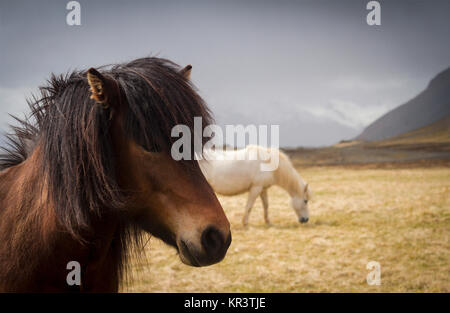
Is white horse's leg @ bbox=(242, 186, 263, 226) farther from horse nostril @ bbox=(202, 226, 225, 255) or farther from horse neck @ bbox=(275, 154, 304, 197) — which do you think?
horse nostril @ bbox=(202, 226, 225, 255)

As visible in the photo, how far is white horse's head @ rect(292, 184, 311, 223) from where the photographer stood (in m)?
8.04

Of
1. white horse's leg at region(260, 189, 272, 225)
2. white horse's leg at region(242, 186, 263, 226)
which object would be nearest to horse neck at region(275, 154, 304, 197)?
white horse's leg at region(260, 189, 272, 225)

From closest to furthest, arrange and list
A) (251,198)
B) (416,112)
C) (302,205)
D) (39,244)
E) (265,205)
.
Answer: (39,244)
(302,205)
(251,198)
(265,205)
(416,112)

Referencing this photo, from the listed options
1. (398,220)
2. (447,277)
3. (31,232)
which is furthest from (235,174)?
(31,232)

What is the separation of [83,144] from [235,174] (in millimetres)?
7013

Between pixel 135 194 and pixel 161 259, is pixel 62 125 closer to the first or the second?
pixel 135 194

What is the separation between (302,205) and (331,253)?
2.37 m

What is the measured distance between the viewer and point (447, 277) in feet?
14.7

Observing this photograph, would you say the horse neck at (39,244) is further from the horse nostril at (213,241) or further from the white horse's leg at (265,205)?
the white horse's leg at (265,205)

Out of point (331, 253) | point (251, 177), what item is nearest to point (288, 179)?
point (251, 177)

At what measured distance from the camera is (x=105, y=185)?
1.12m

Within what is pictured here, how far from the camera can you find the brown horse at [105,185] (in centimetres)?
114

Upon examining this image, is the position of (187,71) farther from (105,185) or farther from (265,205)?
(265,205)

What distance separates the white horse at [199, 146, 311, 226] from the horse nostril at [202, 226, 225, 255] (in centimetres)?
678
